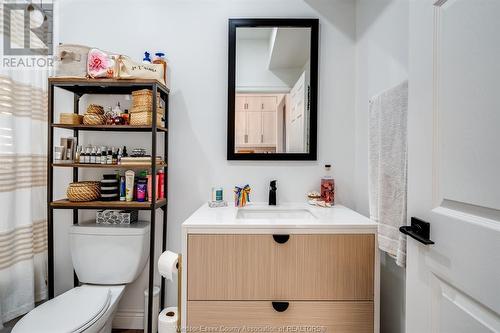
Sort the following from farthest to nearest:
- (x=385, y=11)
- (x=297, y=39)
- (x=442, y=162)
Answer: (x=297, y=39), (x=385, y=11), (x=442, y=162)

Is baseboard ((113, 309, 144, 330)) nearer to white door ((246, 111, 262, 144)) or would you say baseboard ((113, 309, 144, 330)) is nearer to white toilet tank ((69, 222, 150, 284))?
white toilet tank ((69, 222, 150, 284))

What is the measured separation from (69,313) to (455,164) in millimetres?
1702

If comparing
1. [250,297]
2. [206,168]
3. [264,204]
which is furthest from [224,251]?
[206,168]

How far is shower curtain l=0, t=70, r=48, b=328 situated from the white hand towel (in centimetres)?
200

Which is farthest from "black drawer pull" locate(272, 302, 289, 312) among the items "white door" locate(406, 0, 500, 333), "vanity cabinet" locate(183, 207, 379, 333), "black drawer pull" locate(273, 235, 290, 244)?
"white door" locate(406, 0, 500, 333)

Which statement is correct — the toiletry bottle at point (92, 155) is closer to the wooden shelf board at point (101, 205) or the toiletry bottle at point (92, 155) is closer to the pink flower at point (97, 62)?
the wooden shelf board at point (101, 205)

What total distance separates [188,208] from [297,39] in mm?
1374

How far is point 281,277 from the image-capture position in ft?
3.86

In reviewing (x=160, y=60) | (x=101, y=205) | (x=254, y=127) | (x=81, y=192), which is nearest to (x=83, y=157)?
(x=81, y=192)

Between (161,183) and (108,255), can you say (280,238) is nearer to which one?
(161,183)

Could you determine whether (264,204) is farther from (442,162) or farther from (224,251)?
(442,162)

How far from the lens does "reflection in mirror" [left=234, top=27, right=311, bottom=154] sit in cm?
169

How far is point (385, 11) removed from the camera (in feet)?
4.44

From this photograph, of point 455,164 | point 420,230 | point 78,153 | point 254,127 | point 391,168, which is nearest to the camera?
point 455,164
